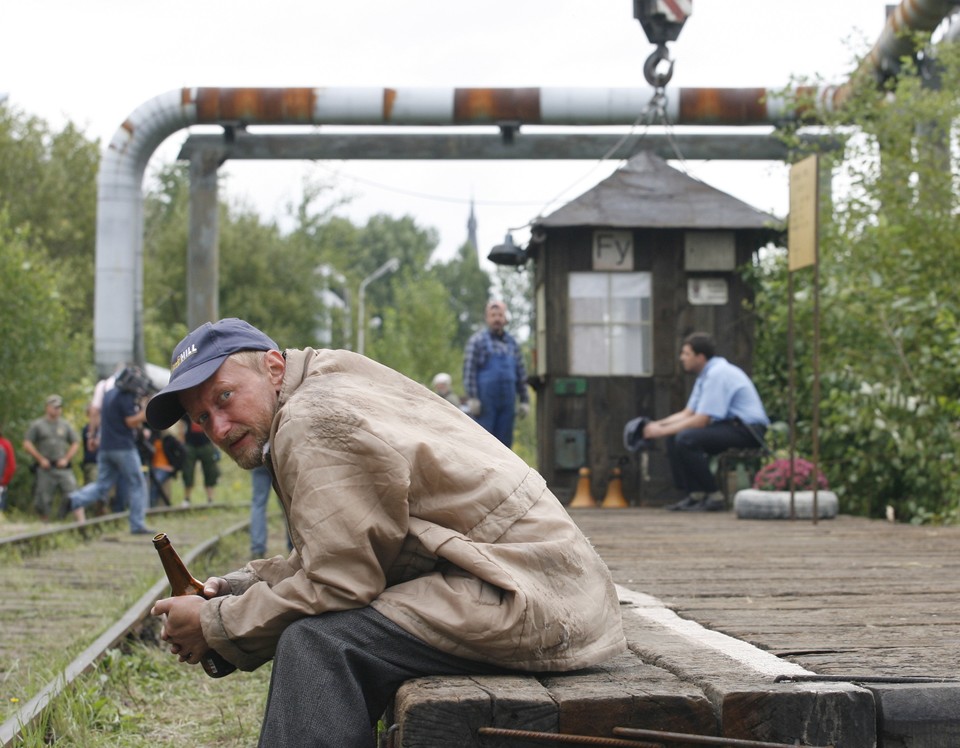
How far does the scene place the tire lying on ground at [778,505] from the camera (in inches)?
385

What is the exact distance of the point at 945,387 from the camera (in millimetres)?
10383

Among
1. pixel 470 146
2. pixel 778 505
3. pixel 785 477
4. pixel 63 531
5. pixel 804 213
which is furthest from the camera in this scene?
pixel 470 146

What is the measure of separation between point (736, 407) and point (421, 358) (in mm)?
38034

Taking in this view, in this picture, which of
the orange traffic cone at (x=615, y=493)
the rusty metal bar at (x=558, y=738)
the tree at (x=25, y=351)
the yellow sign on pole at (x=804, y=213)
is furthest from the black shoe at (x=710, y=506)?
the tree at (x=25, y=351)

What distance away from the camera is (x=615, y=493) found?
1319cm

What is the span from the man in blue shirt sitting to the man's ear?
8109 millimetres

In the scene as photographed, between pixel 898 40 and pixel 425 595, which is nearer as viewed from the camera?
pixel 425 595

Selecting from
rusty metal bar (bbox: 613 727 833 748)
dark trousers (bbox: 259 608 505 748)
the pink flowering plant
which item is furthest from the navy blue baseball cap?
the pink flowering plant

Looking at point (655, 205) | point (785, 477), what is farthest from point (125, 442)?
point (785, 477)

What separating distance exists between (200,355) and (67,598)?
6.74 m

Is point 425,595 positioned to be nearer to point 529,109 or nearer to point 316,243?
point 529,109

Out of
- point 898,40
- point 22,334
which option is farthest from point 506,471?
point 22,334

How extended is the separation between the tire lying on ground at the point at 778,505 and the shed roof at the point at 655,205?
400cm

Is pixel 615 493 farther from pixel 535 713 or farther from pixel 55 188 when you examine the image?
pixel 55 188
